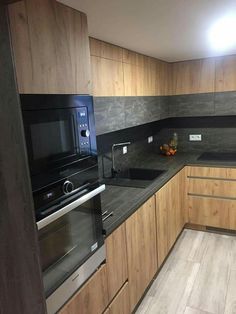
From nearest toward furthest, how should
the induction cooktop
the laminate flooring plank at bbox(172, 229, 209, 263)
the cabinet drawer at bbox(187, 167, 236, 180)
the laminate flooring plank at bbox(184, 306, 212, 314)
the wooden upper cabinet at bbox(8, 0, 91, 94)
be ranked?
the wooden upper cabinet at bbox(8, 0, 91, 94) < the laminate flooring plank at bbox(184, 306, 212, 314) < the laminate flooring plank at bbox(172, 229, 209, 263) < the cabinet drawer at bbox(187, 167, 236, 180) < the induction cooktop

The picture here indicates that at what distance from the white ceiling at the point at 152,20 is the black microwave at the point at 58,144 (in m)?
0.47

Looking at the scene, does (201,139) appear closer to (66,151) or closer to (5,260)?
(66,151)

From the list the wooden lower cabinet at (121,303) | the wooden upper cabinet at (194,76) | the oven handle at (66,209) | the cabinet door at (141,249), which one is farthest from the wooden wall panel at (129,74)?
the wooden lower cabinet at (121,303)

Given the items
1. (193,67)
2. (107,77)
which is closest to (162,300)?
(107,77)

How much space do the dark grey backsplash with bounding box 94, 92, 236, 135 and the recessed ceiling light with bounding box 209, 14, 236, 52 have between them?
0.78 m

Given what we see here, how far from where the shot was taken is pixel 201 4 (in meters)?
1.32

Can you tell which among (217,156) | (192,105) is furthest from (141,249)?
(192,105)

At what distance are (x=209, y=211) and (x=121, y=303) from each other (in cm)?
183

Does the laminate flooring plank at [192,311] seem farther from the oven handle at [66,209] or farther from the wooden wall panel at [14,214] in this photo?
the wooden wall panel at [14,214]

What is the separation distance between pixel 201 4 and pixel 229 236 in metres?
2.74

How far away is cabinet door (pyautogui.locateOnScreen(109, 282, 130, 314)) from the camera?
172 cm

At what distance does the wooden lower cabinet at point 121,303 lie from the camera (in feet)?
5.61

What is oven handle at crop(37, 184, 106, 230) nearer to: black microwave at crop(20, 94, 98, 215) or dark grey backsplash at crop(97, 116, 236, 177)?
black microwave at crop(20, 94, 98, 215)

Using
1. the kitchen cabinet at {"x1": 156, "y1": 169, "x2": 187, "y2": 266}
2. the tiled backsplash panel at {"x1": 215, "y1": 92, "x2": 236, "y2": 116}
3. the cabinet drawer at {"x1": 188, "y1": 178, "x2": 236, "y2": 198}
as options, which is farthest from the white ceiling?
the cabinet drawer at {"x1": 188, "y1": 178, "x2": 236, "y2": 198}
